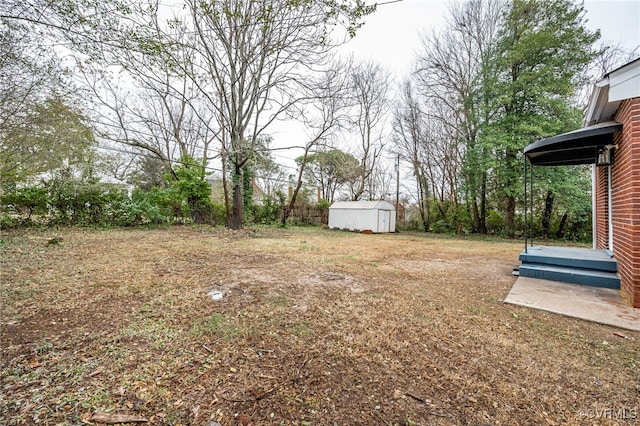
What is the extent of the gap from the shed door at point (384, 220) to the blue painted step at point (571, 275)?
9247 mm

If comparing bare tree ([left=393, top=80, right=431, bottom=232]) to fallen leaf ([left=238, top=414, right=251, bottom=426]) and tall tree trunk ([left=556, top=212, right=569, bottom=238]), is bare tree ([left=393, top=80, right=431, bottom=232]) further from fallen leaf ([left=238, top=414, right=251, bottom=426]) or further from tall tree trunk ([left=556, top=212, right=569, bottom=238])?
fallen leaf ([left=238, top=414, right=251, bottom=426])

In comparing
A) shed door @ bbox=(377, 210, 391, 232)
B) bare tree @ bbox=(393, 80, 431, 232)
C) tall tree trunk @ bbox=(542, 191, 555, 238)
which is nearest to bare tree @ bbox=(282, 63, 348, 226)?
bare tree @ bbox=(393, 80, 431, 232)

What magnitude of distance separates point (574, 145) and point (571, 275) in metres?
2.01

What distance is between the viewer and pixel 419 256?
633cm

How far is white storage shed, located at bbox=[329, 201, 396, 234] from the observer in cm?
1352

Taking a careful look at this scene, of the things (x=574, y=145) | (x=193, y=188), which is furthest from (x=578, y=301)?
(x=193, y=188)

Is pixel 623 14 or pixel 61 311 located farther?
pixel 623 14

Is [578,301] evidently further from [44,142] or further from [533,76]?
[44,142]

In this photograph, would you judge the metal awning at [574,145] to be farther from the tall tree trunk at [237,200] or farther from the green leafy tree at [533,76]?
the tall tree trunk at [237,200]

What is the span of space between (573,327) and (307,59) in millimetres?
8833

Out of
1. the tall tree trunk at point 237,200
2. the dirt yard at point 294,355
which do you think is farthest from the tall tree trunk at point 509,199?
the tall tree trunk at point 237,200

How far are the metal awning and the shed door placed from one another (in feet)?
28.4

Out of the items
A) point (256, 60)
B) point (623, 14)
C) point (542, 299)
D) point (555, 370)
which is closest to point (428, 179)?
point (623, 14)

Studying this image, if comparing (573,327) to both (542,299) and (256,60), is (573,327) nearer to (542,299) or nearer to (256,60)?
(542,299)
